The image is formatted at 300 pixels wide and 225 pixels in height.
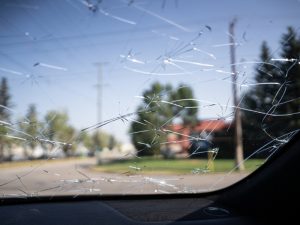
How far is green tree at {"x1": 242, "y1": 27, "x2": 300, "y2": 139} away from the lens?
253cm

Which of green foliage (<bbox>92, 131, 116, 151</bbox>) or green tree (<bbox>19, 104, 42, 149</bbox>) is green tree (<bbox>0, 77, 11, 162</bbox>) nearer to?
green tree (<bbox>19, 104, 42, 149</bbox>)

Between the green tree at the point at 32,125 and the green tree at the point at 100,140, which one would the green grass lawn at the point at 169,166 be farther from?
the green tree at the point at 32,125

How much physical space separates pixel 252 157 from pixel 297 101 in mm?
533

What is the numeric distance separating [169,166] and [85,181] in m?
0.69

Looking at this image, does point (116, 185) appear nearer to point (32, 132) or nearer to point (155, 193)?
point (155, 193)

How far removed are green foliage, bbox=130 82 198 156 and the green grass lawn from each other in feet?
0.31

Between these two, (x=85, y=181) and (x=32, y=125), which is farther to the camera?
(x=85, y=181)

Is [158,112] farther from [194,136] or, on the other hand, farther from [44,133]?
[44,133]

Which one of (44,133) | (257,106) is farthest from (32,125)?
(257,106)

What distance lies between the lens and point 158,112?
8.56ft

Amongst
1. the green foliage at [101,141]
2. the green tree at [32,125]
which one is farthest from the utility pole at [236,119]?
the green tree at [32,125]

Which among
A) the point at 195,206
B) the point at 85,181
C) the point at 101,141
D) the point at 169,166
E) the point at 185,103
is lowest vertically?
the point at 195,206

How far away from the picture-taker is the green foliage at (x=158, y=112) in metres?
2.59

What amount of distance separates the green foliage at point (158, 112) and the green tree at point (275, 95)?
449 mm
